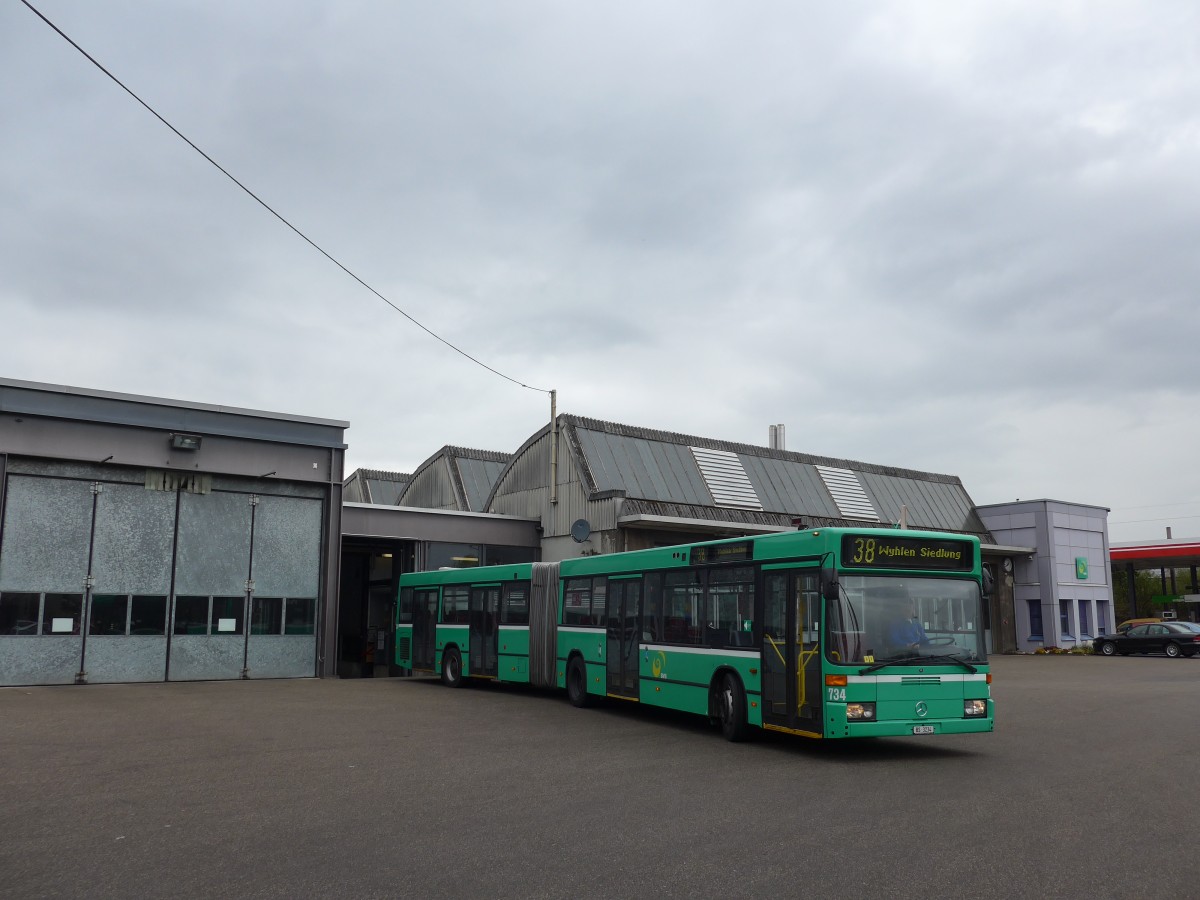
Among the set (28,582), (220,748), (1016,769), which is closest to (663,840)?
(1016,769)

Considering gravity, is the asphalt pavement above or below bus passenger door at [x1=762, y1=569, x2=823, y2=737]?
below

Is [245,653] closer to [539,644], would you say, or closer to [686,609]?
[539,644]

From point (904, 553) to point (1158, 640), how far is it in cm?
3012

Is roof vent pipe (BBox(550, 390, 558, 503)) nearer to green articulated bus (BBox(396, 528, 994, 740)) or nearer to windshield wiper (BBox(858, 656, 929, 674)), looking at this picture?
green articulated bus (BBox(396, 528, 994, 740))

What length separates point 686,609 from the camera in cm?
1534

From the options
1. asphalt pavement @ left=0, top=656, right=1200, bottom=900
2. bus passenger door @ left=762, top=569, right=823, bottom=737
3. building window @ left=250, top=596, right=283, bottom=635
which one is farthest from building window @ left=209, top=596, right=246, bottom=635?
bus passenger door @ left=762, top=569, right=823, bottom=737

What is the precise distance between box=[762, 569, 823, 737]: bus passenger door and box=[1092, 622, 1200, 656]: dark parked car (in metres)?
29.9

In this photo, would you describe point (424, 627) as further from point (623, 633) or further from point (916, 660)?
point (916, 660)

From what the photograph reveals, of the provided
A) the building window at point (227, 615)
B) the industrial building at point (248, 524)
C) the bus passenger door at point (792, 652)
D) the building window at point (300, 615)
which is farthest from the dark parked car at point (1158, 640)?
the building window at point (227, 615)

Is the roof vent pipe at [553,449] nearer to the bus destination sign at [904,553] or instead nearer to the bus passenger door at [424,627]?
the bus passenger door at [424,627]

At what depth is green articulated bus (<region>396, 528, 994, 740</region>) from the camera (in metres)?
12.0

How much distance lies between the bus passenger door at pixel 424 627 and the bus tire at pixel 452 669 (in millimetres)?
621

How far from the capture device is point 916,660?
39.9 ft

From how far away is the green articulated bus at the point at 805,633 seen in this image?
39.4ft
